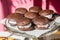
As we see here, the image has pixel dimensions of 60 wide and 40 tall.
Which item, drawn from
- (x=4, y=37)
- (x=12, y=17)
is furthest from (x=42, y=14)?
(x=4, y=37)

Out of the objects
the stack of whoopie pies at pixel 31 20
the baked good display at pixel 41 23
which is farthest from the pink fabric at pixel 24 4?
the baked good display at pixel 41 23

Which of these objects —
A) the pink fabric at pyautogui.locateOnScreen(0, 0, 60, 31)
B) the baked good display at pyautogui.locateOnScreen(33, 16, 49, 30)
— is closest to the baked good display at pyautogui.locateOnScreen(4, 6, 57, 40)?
the baked good display at pyautogui.locateOnScreen(33, 16, 49, 30)

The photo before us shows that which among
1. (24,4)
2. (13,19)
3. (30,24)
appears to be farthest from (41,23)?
(24,4)

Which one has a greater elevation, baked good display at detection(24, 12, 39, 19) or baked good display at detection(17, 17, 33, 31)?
baked good display at detection(24, 12, 39, 19)

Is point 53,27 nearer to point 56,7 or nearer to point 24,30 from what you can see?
point 24,30

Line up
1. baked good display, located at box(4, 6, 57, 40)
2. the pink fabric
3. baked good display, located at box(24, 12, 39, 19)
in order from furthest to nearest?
1. the pink fabric
2. baked good display, located at box(24, 12, 39, 19)
3. baked good display, located at box(4, 6, 57, 40)

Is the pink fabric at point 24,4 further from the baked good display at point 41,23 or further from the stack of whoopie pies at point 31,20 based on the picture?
the baked good display at point 41,23

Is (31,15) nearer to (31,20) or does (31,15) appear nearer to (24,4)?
(31,20)

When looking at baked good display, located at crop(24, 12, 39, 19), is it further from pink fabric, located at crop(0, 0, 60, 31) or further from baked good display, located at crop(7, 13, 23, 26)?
pink fabric, located at crop(0, 0, 60, 31)

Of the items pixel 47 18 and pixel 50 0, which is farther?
pixel 50 0

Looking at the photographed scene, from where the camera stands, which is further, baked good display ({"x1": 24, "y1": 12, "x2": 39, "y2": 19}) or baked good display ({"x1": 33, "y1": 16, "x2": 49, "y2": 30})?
baked good display ({"x1": 24, "y1": 12, "x2": 39, "y2": 19})

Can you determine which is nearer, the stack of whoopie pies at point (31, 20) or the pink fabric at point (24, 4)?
the stack of whoopie pies at point (31, 20)
